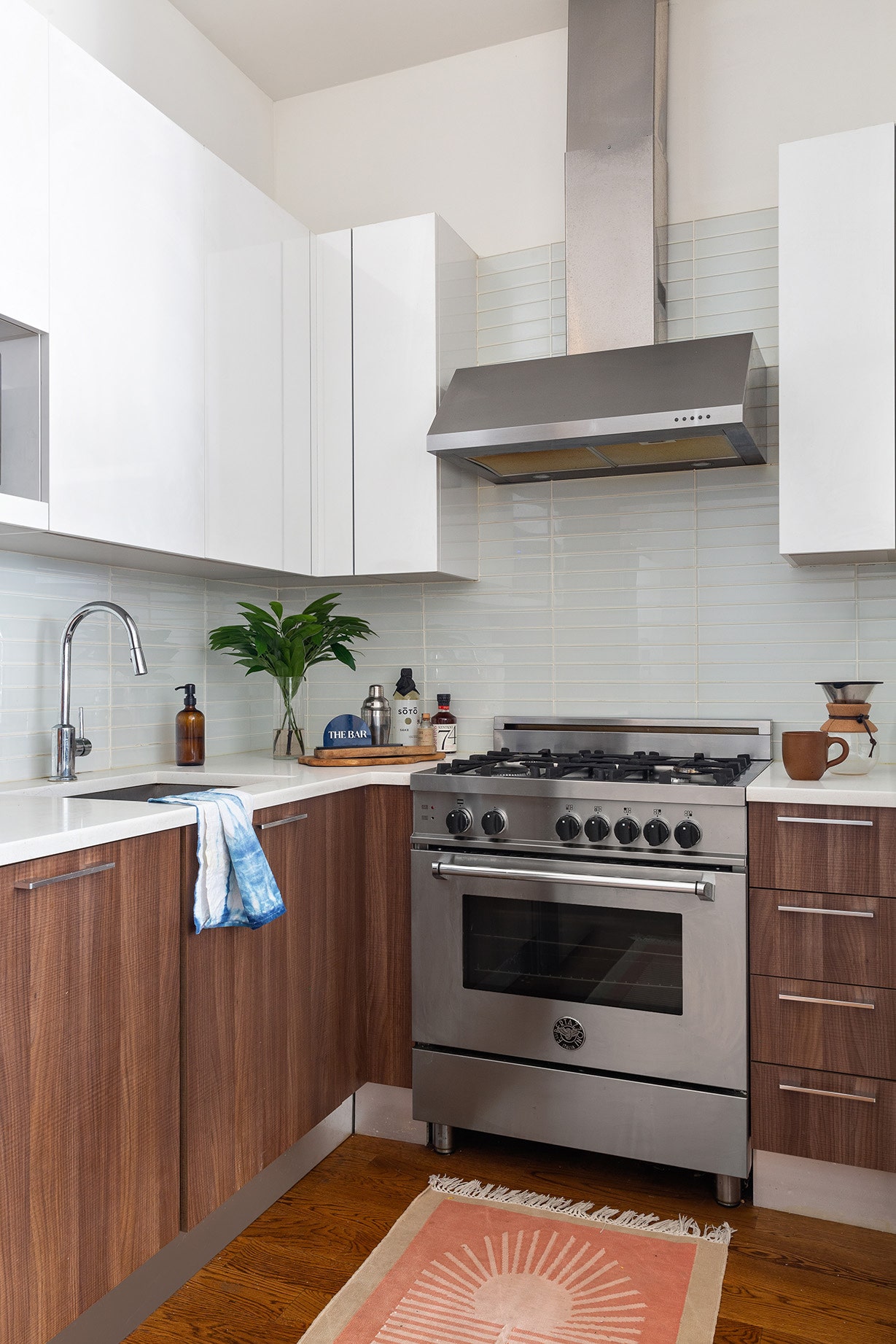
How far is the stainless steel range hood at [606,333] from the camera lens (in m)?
2.37

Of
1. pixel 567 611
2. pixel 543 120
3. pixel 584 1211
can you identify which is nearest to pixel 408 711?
pixel 567 611

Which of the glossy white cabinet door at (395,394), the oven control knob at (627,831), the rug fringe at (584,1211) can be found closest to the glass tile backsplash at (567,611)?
the glossy white cabinet door at (395,394)

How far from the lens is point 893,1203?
6.65 feet

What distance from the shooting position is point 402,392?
2691mm

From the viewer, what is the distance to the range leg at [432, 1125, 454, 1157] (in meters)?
2.34

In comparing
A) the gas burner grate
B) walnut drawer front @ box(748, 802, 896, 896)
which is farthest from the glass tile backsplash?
walnut drawer front @ box(748, 802, 896, 896)

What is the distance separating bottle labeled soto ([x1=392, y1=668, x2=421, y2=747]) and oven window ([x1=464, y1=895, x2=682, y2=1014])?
2.29 ft

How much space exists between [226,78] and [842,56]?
68.8 inches

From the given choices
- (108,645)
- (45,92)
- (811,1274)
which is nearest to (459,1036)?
(811,1274)

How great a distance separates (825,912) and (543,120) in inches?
91.7

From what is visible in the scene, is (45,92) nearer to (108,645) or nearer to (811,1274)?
(108,645)

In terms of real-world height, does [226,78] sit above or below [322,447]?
above

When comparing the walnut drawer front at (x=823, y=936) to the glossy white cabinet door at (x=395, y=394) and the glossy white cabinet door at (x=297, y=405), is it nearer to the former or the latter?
the glossy white cabinet door at (x=395, y=394)

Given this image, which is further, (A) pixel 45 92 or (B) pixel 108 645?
(B) pixel 108 645
